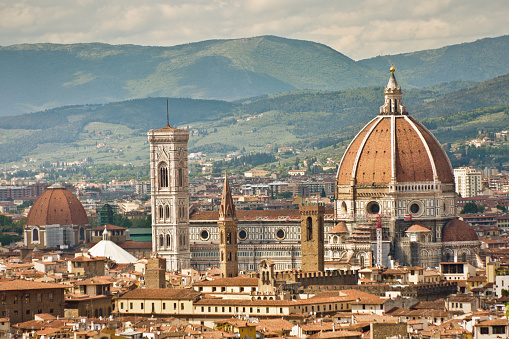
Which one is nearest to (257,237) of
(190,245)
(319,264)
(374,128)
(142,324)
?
(190,245)

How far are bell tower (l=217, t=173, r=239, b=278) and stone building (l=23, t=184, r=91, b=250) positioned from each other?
47.3 m

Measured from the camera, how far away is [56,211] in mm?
165750

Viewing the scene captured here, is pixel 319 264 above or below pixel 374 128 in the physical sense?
below

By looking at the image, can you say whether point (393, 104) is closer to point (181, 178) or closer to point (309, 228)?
point (181, 178)

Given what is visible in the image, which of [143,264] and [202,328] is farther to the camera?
[143,264]

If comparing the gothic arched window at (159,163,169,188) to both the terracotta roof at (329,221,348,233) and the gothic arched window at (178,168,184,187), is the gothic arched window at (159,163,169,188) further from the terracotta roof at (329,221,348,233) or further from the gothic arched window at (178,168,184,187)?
the terracotta roof at (329,221,348,233)

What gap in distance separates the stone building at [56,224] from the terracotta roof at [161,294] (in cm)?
7123

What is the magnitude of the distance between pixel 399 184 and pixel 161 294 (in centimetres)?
4839

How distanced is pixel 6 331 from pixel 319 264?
3929 cm

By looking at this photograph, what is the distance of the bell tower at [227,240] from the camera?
10815 cm

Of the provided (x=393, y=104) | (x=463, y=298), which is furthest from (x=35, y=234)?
(x=463, y=298)

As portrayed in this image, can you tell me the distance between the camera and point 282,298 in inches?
3374

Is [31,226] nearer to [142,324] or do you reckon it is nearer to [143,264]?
[143,264]

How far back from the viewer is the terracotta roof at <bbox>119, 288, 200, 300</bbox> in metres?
85.8
